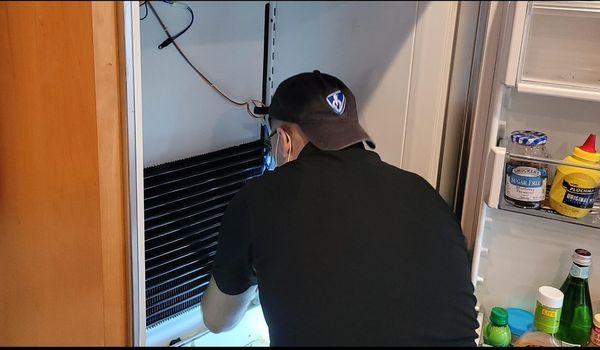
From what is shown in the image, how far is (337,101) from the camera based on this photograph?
1264 mm

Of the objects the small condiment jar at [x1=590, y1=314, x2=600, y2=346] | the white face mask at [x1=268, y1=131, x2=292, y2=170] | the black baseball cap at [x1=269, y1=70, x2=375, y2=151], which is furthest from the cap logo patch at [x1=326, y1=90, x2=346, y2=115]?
the small condiment jar at [x1=590, y1=314, x2=600, y2=346]

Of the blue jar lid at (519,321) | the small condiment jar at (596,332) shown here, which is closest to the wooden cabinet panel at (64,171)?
the blue jar lid at (519,321)

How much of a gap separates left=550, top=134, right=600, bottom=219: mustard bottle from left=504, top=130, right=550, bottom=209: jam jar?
0.04 m

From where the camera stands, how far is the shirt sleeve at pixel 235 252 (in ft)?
3.79

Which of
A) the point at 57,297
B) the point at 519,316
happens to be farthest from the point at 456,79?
the point at 57,297

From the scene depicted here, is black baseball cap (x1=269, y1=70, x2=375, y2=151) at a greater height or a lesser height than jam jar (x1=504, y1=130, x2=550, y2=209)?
greater

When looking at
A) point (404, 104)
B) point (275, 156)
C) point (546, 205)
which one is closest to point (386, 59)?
point (404, 104)

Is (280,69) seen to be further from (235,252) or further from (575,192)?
(575,192)

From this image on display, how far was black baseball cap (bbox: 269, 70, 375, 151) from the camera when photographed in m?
1.23

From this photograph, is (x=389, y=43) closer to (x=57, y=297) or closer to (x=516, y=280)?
(x=516, y=280)

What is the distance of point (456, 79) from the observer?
4.28ft

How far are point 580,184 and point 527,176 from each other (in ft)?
0.33

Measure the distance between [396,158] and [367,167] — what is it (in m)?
0.24

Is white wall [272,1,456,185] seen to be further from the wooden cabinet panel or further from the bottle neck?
the wooden cabinet panel
